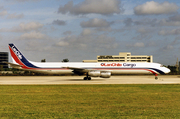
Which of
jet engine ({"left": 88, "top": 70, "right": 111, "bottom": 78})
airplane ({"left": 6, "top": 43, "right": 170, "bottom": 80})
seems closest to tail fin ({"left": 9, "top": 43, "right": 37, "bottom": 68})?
airplane ({"left": 6, "top": 43, "right": 170, "bottom": 80})

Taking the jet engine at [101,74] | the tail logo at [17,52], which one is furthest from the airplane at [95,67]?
the jet engine at [101,74]

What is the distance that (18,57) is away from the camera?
5003 centimetres

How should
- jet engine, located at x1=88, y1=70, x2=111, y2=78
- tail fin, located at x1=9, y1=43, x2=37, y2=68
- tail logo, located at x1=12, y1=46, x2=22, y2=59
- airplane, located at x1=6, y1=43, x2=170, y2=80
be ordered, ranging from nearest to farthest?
jet engine, located at x1=88, y1=70, x2=111, y2=78 → airplane, located at x1=6, y1=43, x2=170, y2=80 → tail fin, located at x1=9, y1=43, x2=37, y2=68 → tail logo, located at x1=12, y1=46, x2=22, y2=59

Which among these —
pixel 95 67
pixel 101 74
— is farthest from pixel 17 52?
pixel 101 74

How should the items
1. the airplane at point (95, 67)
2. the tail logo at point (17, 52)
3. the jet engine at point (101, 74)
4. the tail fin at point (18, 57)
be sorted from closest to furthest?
the jet engine at point (101, 74)
the airplane at point (95, 67)
the tail fin at point (18, 57)
the tail logo at point (17, 52)

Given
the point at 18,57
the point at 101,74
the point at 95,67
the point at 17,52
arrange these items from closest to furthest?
1. the point at 101,74
2. the point at 95,67
3. the point at 18,57
4. the point at 17,52

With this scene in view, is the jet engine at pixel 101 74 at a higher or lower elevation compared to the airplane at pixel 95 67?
lower

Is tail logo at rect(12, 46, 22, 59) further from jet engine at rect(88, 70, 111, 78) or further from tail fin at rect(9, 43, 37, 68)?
jet engine at rect(88, 70, 111, 78)

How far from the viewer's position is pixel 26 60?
49625mm

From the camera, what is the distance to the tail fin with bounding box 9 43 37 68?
49.4m

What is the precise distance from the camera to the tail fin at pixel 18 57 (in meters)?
49.4

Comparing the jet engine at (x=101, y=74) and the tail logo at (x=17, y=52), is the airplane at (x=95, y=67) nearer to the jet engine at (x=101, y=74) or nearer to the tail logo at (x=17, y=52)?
the tail logo at (x=17, y=52)

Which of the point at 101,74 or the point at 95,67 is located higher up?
the point at 95,67

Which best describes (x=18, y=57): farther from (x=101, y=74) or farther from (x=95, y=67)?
(x=101, y=74)
